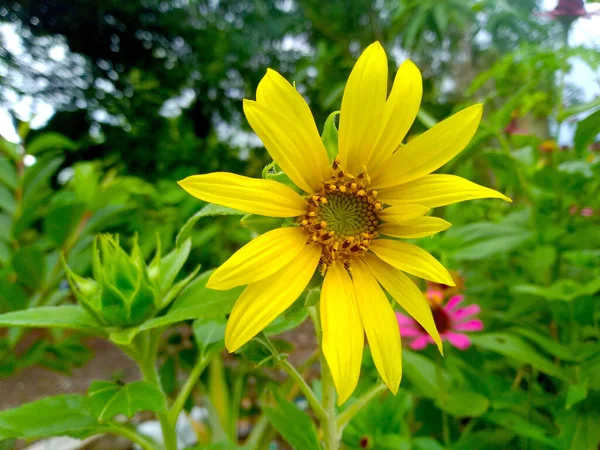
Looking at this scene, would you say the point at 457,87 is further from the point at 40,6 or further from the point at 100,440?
the point at 100,440

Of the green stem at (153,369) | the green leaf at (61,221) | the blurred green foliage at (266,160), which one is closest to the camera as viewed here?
the green stem at (153,369)

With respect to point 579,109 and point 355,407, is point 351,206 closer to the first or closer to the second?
point 355,407

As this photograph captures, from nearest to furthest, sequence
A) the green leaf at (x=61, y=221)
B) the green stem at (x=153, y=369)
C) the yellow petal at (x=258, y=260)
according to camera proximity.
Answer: the yellow petal at (x=258, y=260) → the green stem at (x=153, y=369) → the green leaf at (x=61, y=221)

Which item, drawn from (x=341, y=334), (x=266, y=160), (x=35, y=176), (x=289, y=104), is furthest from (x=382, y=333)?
(x=266, y=160)

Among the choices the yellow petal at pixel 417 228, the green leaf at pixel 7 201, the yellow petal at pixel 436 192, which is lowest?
the green leaf at pixel 7 201

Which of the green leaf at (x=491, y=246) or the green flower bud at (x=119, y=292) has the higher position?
the green leaf at (x=491, y=246)

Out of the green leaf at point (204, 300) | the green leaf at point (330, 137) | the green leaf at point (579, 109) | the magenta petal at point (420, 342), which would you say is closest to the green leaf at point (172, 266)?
the green leaf at point (204, 300)

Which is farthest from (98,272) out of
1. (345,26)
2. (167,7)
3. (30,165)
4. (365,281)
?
(345,26)

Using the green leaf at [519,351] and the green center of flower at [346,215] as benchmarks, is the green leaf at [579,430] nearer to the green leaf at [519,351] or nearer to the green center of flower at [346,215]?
the green leaf at [519,351]
